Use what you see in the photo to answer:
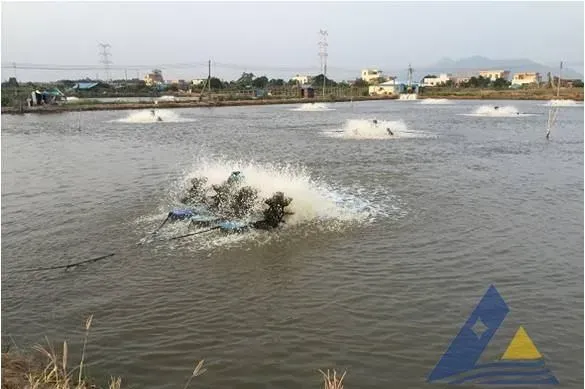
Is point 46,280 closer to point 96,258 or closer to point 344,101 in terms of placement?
point 96,258

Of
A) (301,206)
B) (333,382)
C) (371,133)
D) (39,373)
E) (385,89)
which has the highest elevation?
(385,89)

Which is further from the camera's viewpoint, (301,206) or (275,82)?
(275,82)

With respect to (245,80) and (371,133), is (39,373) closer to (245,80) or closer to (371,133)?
(371,133)

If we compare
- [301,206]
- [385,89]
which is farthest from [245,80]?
[301,206]

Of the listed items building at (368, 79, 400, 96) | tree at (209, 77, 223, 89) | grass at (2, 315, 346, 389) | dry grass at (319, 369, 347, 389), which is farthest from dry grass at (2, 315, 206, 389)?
building at (368, 79, 400, 96)

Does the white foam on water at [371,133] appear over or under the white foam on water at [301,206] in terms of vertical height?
over

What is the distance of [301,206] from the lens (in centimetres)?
1227

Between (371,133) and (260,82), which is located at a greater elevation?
(260,82)

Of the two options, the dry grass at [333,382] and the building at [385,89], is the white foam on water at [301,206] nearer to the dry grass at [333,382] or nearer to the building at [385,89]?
the dry grass at [333,382]

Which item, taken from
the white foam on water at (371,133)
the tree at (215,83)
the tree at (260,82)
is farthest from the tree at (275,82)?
the white foam on water at (371,133)

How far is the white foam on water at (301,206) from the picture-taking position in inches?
429

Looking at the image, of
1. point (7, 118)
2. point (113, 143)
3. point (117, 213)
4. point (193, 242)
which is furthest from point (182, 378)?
point (7, 118)

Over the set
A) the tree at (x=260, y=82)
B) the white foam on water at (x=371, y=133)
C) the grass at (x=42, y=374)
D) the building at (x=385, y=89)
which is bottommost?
the grass at (x=42, y=374)

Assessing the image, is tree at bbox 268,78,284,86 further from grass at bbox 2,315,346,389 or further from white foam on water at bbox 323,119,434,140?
grass at bbox 2,315,346,389
